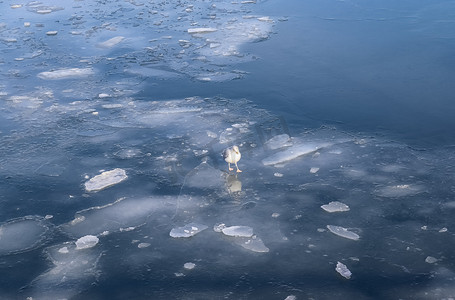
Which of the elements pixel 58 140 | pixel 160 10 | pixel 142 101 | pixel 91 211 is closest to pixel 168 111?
pixel 142 101

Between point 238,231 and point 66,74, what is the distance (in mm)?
5524

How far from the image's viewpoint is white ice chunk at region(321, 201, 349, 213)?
520 cm

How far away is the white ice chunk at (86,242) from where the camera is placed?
4859 millimetres

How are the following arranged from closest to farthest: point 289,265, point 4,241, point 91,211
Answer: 1. point 289,265
2. point 4,241
3. point 91,211

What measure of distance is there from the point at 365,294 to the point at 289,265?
69 centimetres

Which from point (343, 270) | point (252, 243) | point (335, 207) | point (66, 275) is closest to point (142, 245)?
point (66, 275)

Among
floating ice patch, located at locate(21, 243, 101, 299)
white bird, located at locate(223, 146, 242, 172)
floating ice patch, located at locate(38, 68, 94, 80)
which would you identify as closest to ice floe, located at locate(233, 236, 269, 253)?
white bird, located at locate(223, 146, 242, 172)

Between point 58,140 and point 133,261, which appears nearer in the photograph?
point 133,261

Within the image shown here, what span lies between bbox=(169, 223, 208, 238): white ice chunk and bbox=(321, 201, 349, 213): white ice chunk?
1.24m

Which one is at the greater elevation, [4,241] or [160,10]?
[160,10]

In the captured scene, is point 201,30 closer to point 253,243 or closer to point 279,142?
point 279,142

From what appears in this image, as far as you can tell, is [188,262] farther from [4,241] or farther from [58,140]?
[58,140]

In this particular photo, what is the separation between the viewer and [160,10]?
41.8ft

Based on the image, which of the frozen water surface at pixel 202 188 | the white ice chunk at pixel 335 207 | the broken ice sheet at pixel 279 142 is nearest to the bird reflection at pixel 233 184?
the frozen water surface at pixel 202 188
